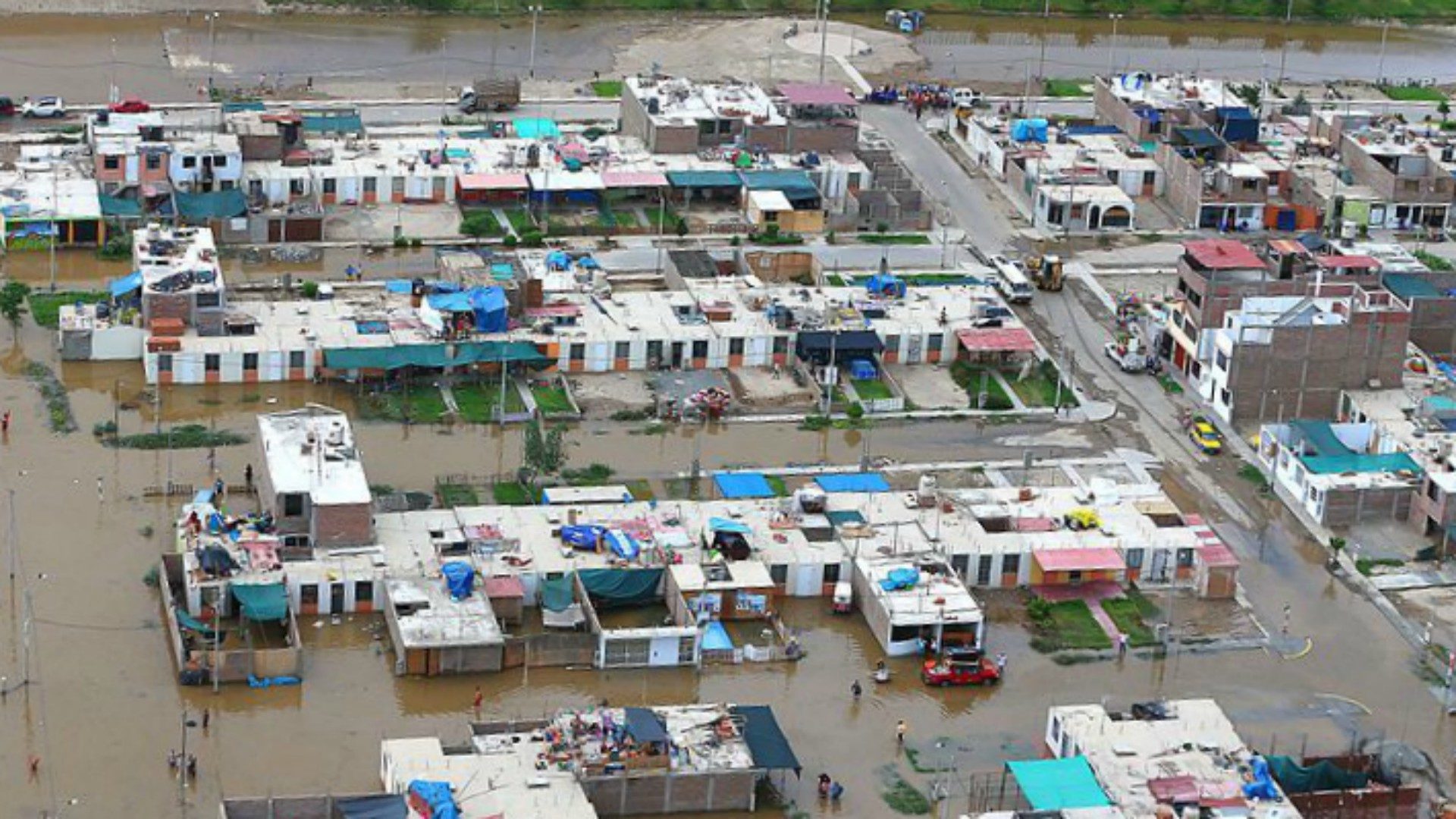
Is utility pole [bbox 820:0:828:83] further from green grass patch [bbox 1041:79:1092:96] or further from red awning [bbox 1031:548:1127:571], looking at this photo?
red awning [bbox 1031:548:1127:571]

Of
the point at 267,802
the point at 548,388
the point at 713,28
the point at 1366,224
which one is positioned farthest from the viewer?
the point at 713,28

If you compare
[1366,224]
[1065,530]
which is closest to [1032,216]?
[1366,224]

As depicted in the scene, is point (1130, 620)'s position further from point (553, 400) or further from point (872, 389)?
point (553, 400)

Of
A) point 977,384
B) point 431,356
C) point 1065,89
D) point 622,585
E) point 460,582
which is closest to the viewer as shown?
point 460,582

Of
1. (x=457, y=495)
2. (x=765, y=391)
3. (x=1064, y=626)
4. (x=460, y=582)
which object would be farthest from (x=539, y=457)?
(x=1064, y=626)

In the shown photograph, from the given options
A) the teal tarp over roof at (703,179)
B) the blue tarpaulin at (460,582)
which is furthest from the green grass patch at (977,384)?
the blue tarpaulin at (460,582)

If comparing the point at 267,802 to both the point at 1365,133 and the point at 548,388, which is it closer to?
the point at 548,388
